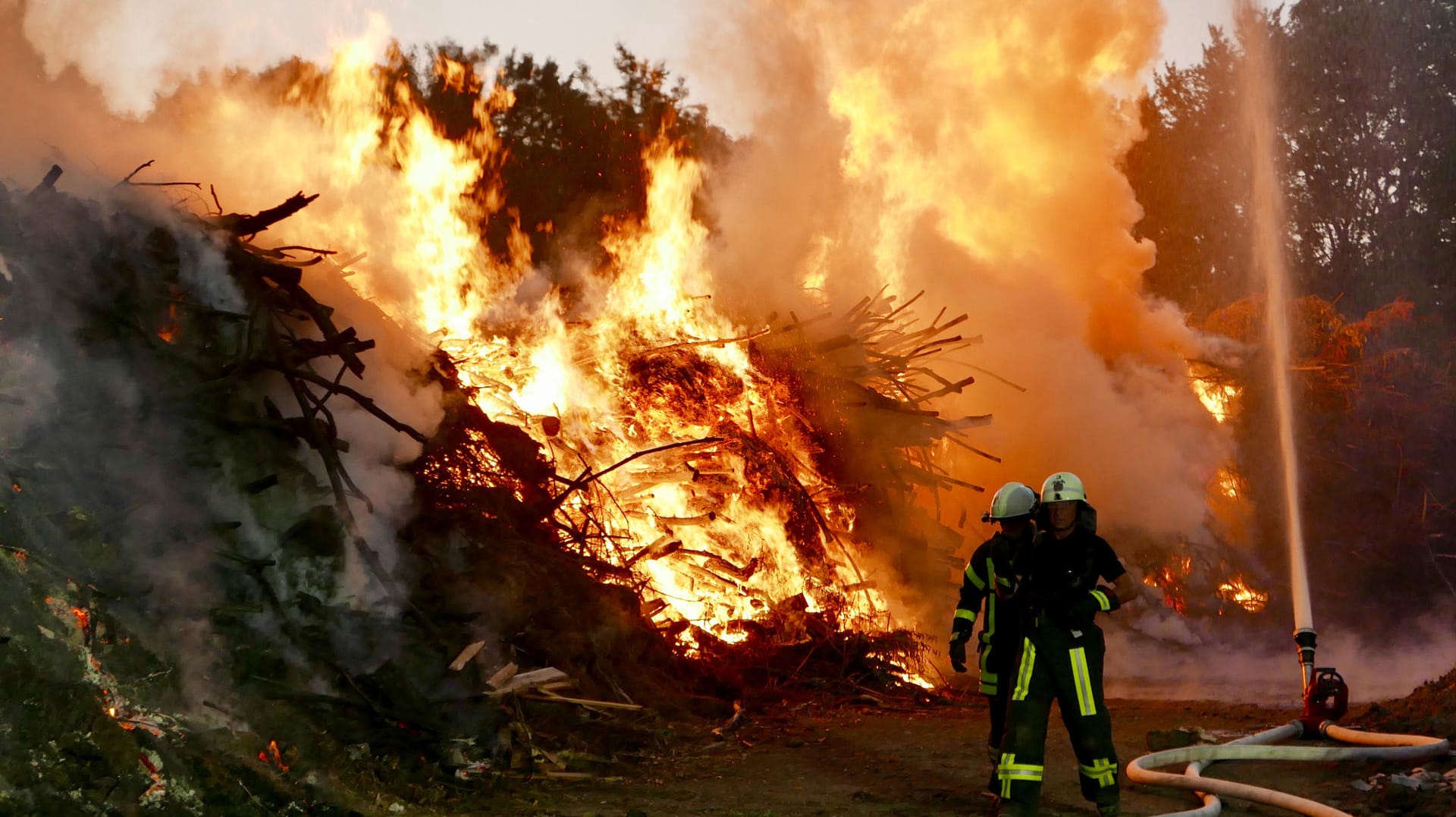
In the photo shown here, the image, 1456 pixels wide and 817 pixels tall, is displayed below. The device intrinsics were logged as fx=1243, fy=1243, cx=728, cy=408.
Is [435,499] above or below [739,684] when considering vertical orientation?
above

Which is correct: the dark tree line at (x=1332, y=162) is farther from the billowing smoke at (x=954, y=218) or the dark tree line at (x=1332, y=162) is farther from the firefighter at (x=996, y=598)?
the firefighter at (x=996, y=598)

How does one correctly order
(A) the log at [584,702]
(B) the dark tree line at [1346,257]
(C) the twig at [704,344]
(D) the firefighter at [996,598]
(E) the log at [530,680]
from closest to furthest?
1. (D) the firefighter at [996,598]
2. (E) the log at [530,680]
3. (A) the log at [584,702]
4. (C) the twig at [704,344]
5. (B) the dark tree line at [1346,257]

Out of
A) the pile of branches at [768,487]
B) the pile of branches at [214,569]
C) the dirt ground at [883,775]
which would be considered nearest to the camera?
the pile of branches at [214,569]

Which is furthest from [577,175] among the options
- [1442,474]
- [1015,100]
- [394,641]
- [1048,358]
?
[394,641]

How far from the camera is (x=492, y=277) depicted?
11336 mm

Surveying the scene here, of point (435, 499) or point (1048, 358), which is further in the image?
point (1048, 358)

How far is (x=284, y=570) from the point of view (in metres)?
7.01

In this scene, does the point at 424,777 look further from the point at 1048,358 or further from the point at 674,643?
the point at 1048,358

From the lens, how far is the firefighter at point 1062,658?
5.41 meters

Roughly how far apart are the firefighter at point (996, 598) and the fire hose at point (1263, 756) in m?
1.00

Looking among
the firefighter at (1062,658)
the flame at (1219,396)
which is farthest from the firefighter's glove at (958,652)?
the flame at (1219,396)

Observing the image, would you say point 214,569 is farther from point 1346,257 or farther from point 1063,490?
point 1346,257

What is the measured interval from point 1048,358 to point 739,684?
21.8ft

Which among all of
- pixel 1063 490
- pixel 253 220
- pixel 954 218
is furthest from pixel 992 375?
pixel 1063 490
